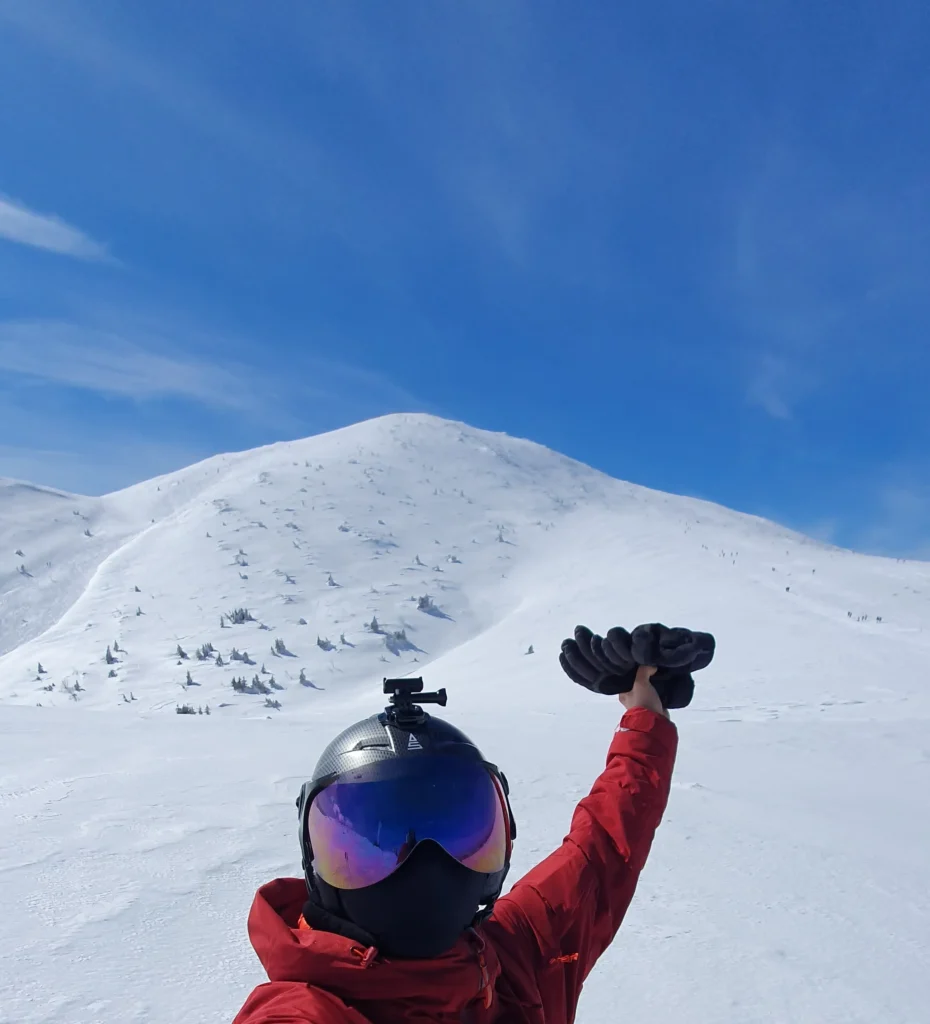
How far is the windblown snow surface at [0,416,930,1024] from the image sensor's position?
2400 millimetres

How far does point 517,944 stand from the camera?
165cm

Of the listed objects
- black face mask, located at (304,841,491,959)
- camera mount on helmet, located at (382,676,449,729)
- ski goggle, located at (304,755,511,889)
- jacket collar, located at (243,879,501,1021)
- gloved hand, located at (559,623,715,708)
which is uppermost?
gloved hand, located at (559,623,715,708)

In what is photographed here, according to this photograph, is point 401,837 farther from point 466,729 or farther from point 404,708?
point 466,729

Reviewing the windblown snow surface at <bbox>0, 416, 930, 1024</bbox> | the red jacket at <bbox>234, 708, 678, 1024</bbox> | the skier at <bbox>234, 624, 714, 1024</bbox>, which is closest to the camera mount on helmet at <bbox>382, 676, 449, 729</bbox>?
the skier at <bbox>234, 624, 714, 1024</bbox>

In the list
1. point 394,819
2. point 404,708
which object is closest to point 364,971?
point 394,819

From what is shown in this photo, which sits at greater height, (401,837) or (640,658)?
(640,658)

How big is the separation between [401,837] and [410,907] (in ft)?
0.40

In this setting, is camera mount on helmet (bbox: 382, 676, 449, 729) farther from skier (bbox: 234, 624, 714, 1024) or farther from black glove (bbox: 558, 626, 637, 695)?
black glove (bbox: 558, 626, 637, 695)

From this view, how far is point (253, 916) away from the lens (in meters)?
1.31

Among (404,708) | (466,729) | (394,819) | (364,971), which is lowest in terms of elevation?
(364,971)

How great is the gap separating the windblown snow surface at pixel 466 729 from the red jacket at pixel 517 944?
67cm

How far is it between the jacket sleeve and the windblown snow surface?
622 mm

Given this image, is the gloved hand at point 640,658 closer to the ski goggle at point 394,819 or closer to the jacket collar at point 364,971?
the ski goggle at point 394,819

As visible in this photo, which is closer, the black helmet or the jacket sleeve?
the black helmet
